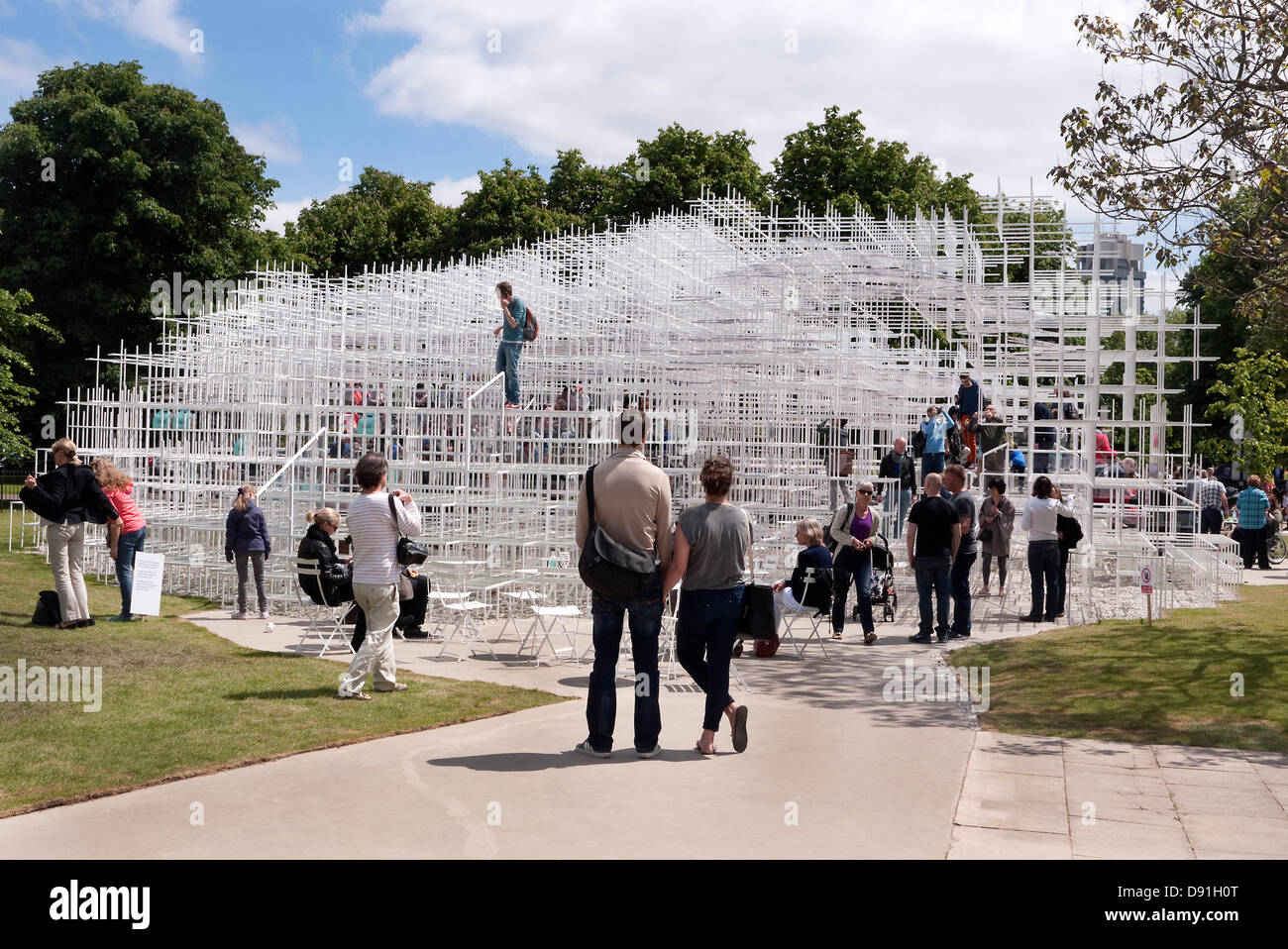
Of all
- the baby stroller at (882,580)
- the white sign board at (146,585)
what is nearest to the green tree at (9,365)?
the white sign board at (146,585)

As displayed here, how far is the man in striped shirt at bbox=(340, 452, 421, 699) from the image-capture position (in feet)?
28.6

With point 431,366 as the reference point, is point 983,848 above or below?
below

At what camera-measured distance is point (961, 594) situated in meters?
12.5

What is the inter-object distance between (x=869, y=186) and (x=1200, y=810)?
35.3 metres

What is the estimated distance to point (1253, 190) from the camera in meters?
11.9

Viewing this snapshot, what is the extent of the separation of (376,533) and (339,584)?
1.00m

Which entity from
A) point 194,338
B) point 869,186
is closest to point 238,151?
point 194,338

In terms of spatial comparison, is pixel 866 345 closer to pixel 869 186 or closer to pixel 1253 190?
pixel 1253 190

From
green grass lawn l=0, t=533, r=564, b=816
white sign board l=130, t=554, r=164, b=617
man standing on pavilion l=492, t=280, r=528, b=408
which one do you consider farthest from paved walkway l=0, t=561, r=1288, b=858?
man standing on pavilion l=492, t=280, r=528, b=408

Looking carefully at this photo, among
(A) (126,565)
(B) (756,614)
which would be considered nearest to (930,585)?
(B) (756,614)

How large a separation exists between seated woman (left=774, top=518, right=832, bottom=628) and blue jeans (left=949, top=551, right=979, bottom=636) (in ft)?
6.08

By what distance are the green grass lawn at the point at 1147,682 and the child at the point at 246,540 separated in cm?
717

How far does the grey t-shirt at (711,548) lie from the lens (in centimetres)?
701

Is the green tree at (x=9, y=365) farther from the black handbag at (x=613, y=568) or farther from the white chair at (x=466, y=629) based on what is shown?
the black handbag at (x=613, y=568)
